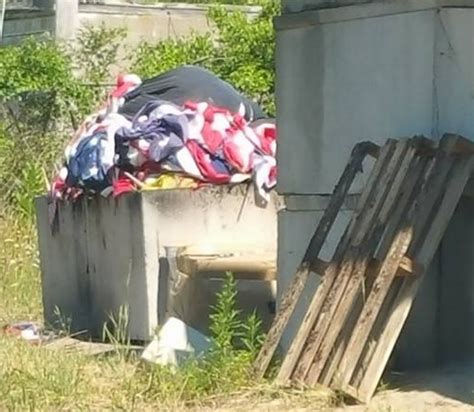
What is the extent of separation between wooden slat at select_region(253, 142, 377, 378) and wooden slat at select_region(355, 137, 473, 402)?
56 centimetres

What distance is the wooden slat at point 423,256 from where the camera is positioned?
665 cm

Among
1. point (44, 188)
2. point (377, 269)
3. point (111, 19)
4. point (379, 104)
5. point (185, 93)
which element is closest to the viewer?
point (377, 269)

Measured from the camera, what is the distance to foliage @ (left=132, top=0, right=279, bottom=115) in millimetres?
15430

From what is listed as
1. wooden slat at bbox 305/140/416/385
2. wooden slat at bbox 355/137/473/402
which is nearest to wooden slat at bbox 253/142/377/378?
wooden slat at bbox 305/140/416/385

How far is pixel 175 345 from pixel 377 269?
5.19 ft

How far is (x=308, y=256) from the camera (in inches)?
283

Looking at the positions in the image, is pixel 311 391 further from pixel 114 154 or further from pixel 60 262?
pixel 60 262

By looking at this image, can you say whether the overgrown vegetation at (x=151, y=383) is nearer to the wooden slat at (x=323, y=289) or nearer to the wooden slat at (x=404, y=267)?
the wooden slat at (x=323, y=289)

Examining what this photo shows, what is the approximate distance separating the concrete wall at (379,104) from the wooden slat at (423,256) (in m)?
0.27

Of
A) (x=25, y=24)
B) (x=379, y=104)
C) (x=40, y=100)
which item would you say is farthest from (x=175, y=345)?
(x=25, y=24)

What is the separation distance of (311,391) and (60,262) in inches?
164

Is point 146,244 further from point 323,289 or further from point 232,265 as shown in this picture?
point 323,289

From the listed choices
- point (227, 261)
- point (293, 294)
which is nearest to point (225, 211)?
point (227, 261)

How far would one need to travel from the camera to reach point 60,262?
34.6 feet
